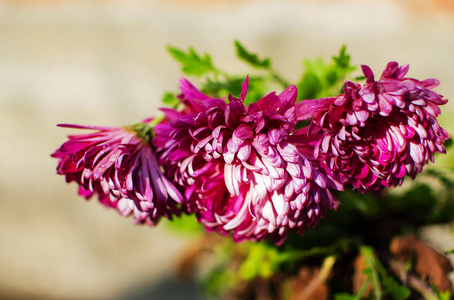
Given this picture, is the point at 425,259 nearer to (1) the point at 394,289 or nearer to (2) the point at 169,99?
(1) the point at 394,289

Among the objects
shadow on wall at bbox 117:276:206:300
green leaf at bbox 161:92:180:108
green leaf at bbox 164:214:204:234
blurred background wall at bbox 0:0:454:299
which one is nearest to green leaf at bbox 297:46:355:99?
green leaf at bbox 161:92:180:108

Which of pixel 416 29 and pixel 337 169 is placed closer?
pixel 337 169

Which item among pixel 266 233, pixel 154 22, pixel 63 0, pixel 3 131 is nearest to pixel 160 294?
pixel 3 131

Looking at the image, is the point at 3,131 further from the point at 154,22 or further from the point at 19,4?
the point at 154,22

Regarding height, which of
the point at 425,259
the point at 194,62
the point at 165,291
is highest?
the point at 194,62

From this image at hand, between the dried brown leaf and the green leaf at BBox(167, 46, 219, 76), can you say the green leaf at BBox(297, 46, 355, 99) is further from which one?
the dried brown leaf

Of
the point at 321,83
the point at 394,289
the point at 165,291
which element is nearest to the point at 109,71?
the point at 165,291

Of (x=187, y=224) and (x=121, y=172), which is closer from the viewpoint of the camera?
(x=121, y=172)
